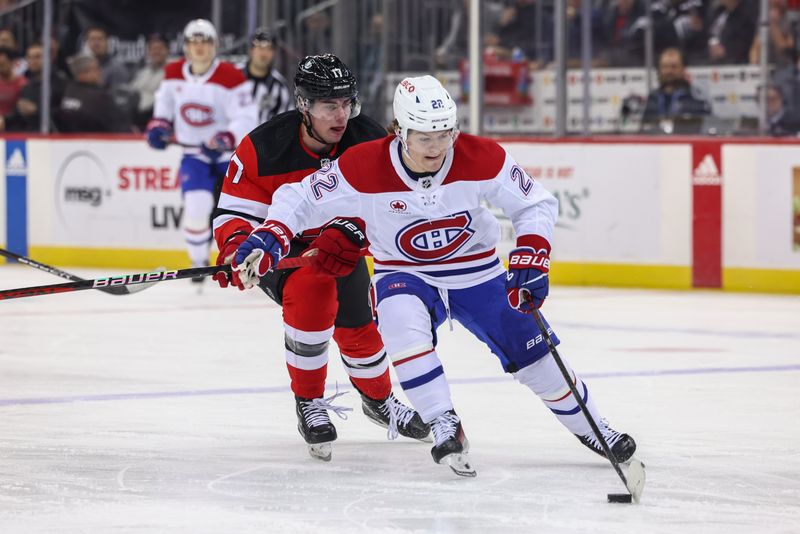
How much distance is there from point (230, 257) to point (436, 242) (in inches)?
21.7

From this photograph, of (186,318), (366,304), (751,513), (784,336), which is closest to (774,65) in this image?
(784,336)

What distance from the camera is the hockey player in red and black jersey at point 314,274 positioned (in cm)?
438

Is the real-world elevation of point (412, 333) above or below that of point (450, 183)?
below

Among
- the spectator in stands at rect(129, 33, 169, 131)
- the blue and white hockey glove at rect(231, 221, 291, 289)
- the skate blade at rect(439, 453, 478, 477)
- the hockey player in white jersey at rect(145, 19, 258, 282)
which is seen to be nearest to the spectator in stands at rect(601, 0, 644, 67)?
the hockey player in white jersey at rect(145, 19, 258, 282)

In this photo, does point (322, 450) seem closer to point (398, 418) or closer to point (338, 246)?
point (398, 418)

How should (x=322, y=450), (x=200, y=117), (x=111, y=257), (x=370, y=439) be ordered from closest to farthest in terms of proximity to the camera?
(x=322, y=450)
(x=370, y=439)
(x=200, y=117)
(x=111, y=257)

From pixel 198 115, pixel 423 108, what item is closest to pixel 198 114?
pixel 198 115

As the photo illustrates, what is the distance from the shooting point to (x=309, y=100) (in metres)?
4.40

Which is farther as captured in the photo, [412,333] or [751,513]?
[412,333]

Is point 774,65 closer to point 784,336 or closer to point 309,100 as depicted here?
point 784,336

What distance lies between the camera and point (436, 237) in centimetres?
404

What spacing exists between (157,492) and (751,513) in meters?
1.39

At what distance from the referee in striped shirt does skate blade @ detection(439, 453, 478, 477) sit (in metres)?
5.71

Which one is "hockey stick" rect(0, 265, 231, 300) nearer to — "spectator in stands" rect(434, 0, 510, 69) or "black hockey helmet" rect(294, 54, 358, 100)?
"black hockey helmet" rect(294, 54, 358, 100)
